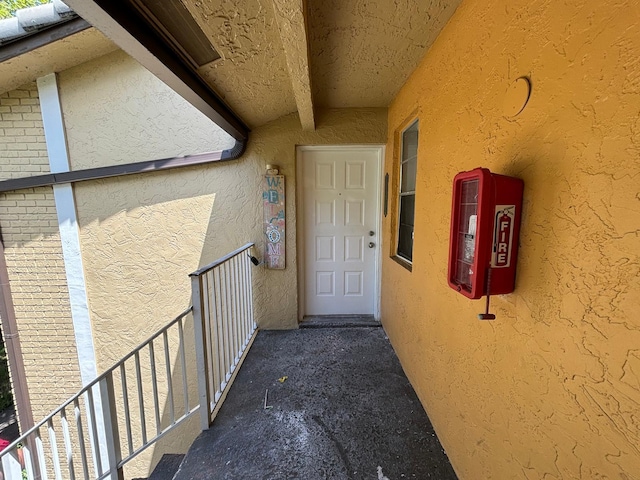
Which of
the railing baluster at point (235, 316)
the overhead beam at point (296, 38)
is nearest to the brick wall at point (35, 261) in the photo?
the railing baluster at point (235, 316)

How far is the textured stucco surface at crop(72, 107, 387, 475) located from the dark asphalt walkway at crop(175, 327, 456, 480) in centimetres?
84

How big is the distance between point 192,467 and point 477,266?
1836mm

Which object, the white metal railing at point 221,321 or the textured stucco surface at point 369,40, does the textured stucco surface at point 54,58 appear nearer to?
the textured stucco surface at point 369,40

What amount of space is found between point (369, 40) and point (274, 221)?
71.3 inches

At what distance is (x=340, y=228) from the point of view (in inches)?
121

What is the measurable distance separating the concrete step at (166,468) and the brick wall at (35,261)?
224 cm

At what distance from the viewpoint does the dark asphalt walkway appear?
1465 mm

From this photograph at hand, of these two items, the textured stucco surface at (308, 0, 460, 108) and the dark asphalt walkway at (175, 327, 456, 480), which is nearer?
the textured stucco surface at (308, 0, 460, 108)

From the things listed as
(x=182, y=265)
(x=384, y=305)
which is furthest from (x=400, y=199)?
(x=182, y=265)

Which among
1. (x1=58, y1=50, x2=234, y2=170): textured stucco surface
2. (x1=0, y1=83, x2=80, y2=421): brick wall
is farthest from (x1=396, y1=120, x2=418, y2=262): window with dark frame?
(x1=0, y1=83, x2=80, y2=421): brick wall

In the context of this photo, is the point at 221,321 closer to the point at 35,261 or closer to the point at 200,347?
the point at 200,347

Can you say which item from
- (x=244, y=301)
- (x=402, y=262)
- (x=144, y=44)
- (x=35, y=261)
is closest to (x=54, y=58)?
(x=35, y=261)

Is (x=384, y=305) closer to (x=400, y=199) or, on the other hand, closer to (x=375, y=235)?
(x=375, y=235)

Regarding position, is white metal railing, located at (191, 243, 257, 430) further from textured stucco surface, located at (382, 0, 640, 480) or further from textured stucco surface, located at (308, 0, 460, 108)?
textured stucco surface, located at (308, 0, 460, 108)
